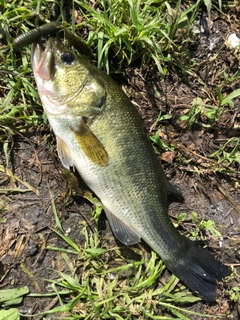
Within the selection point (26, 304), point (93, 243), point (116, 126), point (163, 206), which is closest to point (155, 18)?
point (116, 126)

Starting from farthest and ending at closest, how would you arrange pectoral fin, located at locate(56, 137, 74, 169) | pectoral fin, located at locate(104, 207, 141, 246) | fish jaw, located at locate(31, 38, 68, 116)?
pectoral fin, located at locate(104, 207, 141, 246), pectoral fin, located at locate(56, 137, 74, 169), fish jaw, located at locate(31, 38, 68, 116)

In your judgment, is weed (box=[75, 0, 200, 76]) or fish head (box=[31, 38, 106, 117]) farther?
weed (box=[75, 0, 200, 76])

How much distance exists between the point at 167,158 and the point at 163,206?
62cm

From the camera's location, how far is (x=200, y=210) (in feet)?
13.6

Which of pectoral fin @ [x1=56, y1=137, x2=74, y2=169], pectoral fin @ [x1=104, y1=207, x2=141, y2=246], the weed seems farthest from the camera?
the weed

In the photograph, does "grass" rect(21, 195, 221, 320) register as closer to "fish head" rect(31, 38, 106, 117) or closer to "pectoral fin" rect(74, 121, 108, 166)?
"pectoral fin" rect(74, 121, 108, 166)

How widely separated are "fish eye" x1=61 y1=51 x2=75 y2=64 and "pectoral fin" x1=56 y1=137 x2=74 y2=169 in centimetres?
69

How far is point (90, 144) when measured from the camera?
329 centimetres

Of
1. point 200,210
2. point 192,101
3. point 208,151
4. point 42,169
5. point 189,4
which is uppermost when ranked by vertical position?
point 189,4

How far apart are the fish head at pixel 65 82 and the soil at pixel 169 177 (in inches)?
24.9

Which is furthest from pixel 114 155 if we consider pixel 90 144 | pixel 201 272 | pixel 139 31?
pixel 201 272

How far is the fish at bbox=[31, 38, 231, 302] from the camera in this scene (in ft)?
10.6

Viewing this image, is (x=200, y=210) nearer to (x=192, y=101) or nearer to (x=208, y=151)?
(x=208, y=151)

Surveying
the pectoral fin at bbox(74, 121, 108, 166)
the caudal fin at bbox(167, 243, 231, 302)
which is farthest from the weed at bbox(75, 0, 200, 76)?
the caudal fin at bbox(167, 243, 231, 302)
